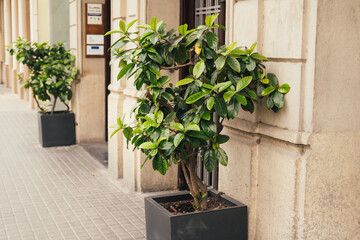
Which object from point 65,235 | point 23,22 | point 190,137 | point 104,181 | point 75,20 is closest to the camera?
point 190,137

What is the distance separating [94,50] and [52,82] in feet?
3.38

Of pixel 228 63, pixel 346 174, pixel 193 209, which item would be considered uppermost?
pixel 228 63

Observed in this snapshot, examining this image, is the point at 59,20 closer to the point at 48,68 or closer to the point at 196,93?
the point at 48,68

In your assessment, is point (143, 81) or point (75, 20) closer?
point (143, 81)

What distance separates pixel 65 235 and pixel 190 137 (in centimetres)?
236

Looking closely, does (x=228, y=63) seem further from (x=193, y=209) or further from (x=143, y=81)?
(x=193, y=209)

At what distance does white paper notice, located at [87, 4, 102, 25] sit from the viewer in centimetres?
1028

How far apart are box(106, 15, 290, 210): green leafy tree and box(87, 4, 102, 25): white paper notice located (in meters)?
6.07

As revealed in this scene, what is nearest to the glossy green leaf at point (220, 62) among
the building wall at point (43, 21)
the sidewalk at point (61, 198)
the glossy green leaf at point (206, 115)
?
the glossy green leaf at point (206, 115)

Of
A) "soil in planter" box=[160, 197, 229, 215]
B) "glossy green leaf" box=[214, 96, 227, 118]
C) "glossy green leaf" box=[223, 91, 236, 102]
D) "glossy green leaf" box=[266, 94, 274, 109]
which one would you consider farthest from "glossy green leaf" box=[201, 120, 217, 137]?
"soil in planter" box=[160, 197, 229, 215]

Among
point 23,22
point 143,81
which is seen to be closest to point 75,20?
point 143,81

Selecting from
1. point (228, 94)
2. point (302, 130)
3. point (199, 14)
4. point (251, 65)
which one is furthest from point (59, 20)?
point (302, 130)

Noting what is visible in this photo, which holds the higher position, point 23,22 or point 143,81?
point 23,22

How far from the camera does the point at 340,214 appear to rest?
408cm
